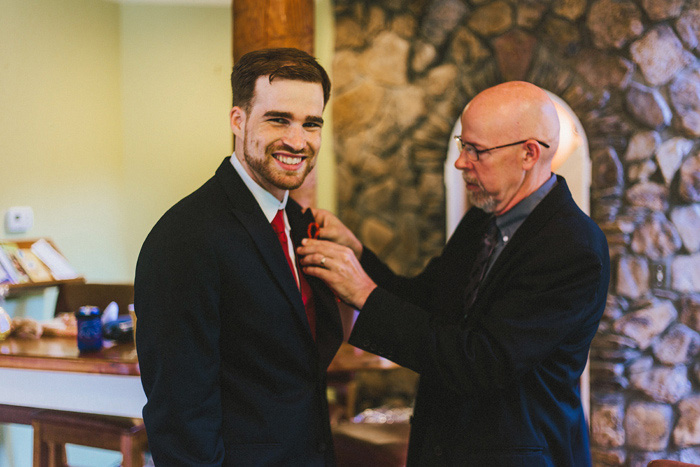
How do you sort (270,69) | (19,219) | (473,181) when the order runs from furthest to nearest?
(19,219) → (473,181) → (270,69)

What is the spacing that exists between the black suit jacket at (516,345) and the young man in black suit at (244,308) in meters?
0.23

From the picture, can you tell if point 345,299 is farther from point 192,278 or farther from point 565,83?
point 565,83

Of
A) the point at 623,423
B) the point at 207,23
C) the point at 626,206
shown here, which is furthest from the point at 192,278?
the point at 207,23

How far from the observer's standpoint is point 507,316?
A: 127cm

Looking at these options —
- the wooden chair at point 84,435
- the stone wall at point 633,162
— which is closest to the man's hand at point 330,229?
the wooden chair at point 84,435

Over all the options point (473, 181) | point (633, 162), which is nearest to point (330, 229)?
point (473, 181)

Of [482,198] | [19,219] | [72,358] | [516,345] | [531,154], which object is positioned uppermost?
[531,154]

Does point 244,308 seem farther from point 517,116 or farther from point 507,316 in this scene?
point 517,116

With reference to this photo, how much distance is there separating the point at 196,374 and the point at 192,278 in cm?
19

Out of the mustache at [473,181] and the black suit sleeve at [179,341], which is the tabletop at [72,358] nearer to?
the black suit sleeve at [179,341]

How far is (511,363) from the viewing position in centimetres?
123

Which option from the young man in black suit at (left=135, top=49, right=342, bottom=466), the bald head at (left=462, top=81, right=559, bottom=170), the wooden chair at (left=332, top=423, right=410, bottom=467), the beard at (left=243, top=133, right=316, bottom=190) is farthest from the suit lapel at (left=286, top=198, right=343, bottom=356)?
the wooden chair at (left=332, top=423, right=410, bottom=467)

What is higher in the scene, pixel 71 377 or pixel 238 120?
pixel 238 120

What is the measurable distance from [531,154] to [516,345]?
533mm
